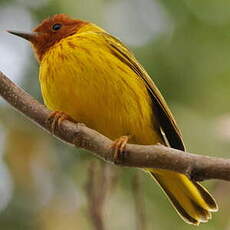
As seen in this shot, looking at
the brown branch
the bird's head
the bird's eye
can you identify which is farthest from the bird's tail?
the bird's eye

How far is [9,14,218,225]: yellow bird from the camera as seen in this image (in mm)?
4227

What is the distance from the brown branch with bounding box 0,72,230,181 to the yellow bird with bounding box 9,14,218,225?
605 mm

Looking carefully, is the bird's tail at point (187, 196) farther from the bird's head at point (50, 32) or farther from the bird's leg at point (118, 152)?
the bird's head at point (50, 32)

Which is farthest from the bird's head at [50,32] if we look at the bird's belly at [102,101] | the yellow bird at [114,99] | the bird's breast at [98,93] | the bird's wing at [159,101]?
the bird's belly at [102,101]

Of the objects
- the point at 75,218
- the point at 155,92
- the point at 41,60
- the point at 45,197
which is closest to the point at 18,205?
the point at 45,197

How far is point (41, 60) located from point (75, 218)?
1.49 metres

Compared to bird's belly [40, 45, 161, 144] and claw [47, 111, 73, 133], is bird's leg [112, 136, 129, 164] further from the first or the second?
bird's belly [40, 45, 161, 144]

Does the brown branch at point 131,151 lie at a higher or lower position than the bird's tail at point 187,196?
higher

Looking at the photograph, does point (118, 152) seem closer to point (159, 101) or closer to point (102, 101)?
point (102, 101)

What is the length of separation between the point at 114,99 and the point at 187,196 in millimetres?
871

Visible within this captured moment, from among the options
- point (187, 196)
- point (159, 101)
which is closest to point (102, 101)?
point (159, 101)

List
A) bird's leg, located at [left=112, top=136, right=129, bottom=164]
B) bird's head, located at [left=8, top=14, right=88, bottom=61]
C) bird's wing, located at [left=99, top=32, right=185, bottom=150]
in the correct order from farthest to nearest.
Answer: bird's head, located at [left=8, top=14, right=88, bottom=61]
bird's wing, located at [left=99, top=32, right=185, bottom=150]
bird's leg, located at [left=112, top=136, right=129, bottom=164]

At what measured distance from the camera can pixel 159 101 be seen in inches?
174

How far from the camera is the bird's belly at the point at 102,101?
166 inches
